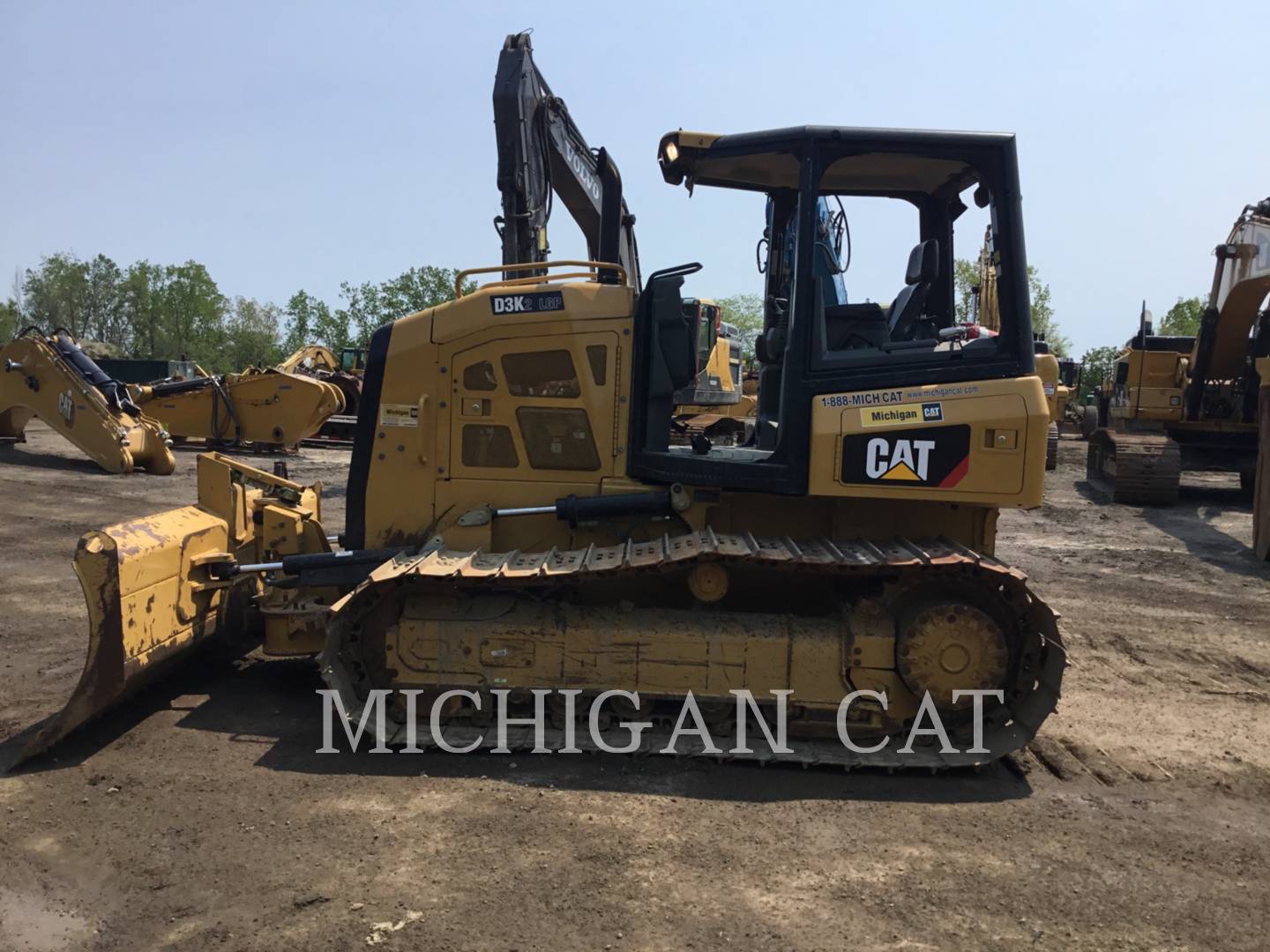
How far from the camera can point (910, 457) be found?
465 cm

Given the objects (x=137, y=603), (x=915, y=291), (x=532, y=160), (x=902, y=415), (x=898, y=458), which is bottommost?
(x=137, y=603)

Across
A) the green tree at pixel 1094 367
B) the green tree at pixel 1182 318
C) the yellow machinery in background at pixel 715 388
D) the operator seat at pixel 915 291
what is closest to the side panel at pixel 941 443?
the operator seat at pixel 915 291

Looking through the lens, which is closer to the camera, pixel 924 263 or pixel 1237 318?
pixel 924 263

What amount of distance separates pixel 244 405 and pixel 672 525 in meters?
15.8

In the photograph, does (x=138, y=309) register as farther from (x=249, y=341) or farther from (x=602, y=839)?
(x=602, y=839)

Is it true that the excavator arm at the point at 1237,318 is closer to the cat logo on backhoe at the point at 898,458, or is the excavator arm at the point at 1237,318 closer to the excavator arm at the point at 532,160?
the excavator arm at the point at 532,160

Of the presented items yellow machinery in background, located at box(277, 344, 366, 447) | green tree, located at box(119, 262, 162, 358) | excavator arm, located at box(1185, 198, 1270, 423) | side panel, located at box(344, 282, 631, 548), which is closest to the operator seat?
side panel, located at box(344, 282, 631, 548)

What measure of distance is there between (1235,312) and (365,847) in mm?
15316

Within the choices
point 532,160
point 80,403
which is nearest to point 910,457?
point 532,160

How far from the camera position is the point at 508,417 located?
17.1ft

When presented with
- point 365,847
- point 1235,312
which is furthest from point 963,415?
point 1235,312

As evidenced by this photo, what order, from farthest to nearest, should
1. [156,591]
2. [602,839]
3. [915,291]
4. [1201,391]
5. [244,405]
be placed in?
[244,405]
[1201,391]
[915,291]
[156,591]
[602,839]

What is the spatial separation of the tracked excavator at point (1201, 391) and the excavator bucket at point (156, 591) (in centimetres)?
1304

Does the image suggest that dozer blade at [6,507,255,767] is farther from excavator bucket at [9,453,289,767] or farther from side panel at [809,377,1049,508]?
side panel at [809,377,1049,508]
